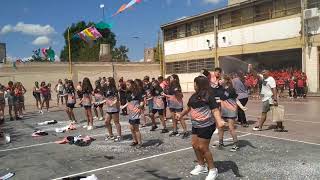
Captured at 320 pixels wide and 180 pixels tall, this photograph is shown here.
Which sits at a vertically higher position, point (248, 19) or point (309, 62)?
point (248, 19)

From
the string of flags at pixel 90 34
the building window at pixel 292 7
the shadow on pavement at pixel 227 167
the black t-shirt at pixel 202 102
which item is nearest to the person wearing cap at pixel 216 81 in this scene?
the shadow on pavement at pixel 227 167

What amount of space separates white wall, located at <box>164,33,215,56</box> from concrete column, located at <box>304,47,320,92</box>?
10.3m

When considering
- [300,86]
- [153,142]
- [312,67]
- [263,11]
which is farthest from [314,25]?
[153,142]

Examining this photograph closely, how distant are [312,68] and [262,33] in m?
5.02

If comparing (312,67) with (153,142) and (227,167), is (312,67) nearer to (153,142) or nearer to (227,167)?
(153,142)

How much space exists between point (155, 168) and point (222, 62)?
26758 mm

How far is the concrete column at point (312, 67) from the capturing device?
25.7 meters

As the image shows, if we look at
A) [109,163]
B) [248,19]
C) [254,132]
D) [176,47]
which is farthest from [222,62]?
[109,163]

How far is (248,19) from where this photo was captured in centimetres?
3111

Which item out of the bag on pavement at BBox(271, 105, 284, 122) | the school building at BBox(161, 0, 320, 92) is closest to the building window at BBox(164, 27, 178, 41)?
the school building at BBox(161, 0, 320, 92)

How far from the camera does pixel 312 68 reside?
26.0 metres

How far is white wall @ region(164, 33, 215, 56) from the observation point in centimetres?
3575

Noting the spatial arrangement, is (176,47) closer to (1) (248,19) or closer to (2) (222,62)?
(2) (222,62)

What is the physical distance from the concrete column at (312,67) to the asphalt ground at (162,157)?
1466 cm
